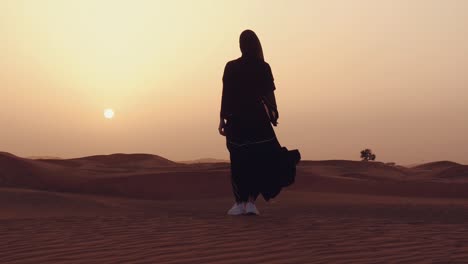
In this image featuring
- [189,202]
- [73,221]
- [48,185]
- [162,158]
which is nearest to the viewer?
[73,221]

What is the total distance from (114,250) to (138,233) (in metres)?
1.11

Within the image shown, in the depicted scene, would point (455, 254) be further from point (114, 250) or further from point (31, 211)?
point (31, 211)

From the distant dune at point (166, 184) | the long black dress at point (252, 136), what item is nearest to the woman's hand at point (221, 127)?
the long black dress at point (252, 136)

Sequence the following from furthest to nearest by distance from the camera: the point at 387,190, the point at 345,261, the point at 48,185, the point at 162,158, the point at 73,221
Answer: the point at 162,158 → the point at 387,190 → the point at 48,185 → the point at 73,221 → the point at 345,261

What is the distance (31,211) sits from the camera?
10266 millimetres

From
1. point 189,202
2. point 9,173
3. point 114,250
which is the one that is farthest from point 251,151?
point 9,173

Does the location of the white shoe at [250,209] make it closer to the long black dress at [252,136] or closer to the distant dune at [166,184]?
the long black dress at [252,136]

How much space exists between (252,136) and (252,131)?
0.20 ft

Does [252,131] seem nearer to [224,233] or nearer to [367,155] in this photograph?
[224,233]

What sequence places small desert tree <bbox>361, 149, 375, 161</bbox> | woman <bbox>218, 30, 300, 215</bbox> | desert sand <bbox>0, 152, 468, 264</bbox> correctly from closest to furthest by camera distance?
1. desert sand <bbox>0, 152, 468, 264</bbox>
2. woman <bbox>218, 30, 300, 215</bbox>
3. small desert tree <bbox>361, 149, 375, 161</bbox>

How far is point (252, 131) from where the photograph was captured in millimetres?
9086

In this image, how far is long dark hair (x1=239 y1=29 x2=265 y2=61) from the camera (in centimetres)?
894

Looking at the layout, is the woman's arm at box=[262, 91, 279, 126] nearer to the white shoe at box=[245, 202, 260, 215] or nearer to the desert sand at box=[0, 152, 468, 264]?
the white shoe at box=[245, 202, 260, 215]

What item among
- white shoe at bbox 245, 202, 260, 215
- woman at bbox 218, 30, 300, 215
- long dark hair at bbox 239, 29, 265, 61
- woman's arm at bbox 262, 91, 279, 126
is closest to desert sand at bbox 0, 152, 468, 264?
white shoe at bbox 245, 202, 260, 215
